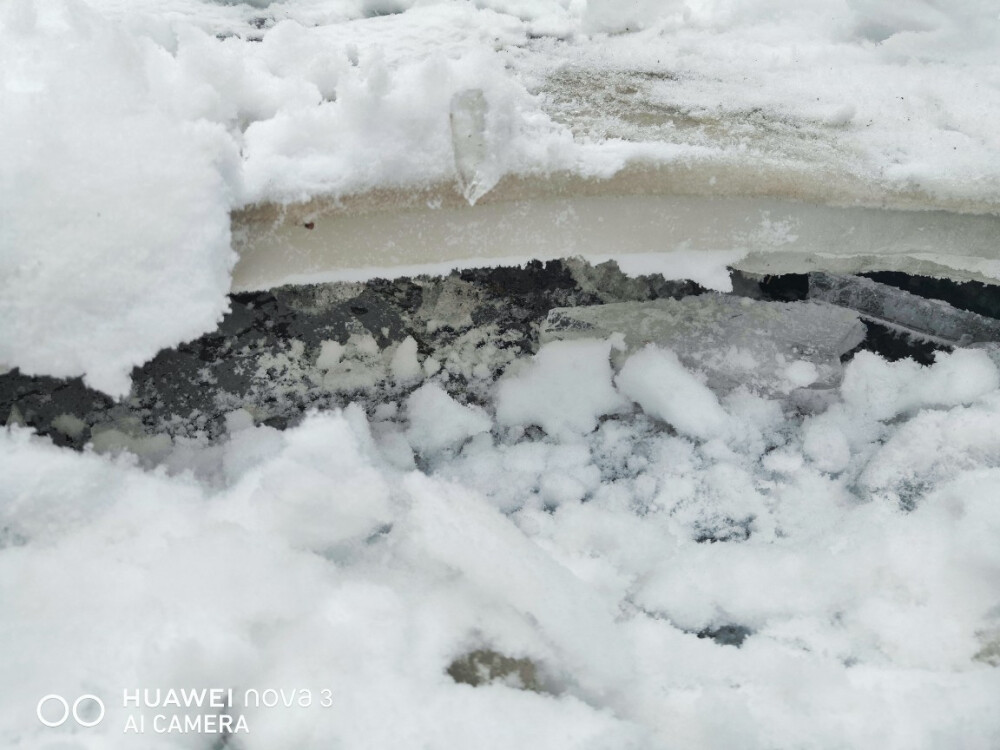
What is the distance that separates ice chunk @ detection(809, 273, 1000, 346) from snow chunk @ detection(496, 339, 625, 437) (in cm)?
45

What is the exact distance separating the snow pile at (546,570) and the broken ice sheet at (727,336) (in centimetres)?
5

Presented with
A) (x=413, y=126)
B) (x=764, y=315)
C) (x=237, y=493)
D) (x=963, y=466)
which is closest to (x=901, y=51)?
(x=764, y=315)

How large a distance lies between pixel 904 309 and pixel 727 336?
0.34 metres

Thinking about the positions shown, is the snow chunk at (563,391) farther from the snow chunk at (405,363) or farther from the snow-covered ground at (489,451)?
the snow chunk at (405,363)

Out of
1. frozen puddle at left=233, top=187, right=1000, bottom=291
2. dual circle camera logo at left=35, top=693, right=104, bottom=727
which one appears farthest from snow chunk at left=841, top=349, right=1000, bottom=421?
dual circle camera logo at left=35, top=693, right=104, bottom=727

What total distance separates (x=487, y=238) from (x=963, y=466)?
77 centimetres

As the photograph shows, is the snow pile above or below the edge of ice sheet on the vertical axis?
below

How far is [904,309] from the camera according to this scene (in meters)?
1.22

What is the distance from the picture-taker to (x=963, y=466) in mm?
1001

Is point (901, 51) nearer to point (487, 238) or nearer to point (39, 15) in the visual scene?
point (487, 238)

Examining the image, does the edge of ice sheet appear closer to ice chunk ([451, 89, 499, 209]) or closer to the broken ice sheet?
ice chunk ([451, 89, 499, 209])

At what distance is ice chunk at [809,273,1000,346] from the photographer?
1.19 m

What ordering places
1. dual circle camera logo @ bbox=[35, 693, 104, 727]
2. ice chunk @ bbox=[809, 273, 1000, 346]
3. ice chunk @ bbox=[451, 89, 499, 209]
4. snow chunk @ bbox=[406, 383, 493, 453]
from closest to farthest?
dual circle camera logo @ bbox=[35, 693, 104, 727] → ice chunk @ bbox=[451, 89, 499, 209] → snow chunk @ bbox=[406, 383, 493, 453] → ice chunk @ bbox=[809, 273, 1000, 346]

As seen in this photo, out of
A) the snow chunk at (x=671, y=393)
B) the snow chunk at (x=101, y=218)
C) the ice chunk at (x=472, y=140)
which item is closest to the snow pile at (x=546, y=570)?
the snow chunk at (x=671, y=393)
